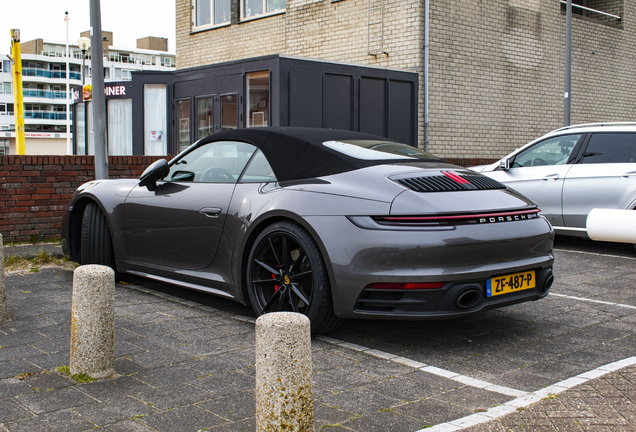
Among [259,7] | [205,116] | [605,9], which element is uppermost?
[605,9]

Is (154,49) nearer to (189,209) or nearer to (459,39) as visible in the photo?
(459,39)

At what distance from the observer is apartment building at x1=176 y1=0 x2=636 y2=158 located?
49.4 feet

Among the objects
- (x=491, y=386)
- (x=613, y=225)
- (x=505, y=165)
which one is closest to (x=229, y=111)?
(x=505, y=165)

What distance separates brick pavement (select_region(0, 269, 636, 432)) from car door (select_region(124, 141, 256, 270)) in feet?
2.29

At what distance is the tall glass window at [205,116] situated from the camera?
49.4 feet

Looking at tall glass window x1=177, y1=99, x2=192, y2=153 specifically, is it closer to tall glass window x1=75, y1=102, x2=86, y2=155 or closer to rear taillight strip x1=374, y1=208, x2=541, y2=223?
Answer: tall glass window x1=75, y1=102, x2=86, y2=155

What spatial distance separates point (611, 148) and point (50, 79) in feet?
361

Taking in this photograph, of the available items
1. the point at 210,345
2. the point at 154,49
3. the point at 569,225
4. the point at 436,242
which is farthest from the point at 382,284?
the point at 154,49

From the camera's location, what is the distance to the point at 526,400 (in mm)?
3152

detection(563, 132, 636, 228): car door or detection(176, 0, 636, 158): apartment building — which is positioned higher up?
detection(176, 0, 636, 158): apartment building

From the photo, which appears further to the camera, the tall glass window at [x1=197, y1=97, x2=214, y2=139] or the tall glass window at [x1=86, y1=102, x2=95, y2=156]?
the tall glass window at [x1=86, y1=102, x2=95, y2=156]

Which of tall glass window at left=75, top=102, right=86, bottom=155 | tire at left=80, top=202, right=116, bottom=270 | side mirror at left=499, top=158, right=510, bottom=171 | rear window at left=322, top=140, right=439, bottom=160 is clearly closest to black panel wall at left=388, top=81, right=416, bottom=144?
side mirror at left=499, top=158, right=510, bottom=171

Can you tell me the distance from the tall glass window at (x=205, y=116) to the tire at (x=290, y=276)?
11080mm

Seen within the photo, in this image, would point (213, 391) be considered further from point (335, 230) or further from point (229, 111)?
point (229, 111)
